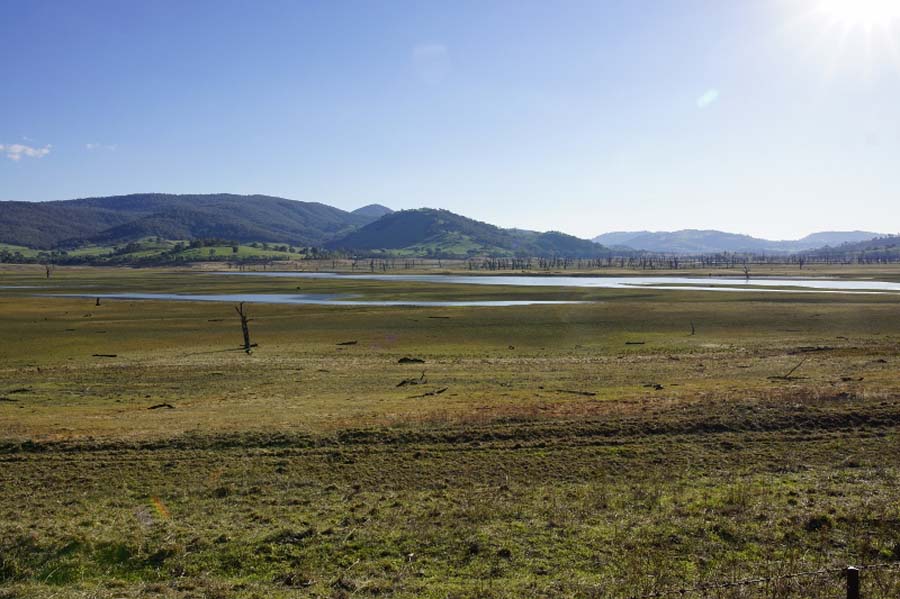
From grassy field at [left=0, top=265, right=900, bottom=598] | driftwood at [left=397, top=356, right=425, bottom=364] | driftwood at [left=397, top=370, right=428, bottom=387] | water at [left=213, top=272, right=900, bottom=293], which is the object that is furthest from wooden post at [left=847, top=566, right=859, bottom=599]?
water at [left=213, top=272, right=900, bottom=293]

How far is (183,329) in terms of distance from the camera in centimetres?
5725

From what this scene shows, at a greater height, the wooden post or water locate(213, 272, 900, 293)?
the wooden post

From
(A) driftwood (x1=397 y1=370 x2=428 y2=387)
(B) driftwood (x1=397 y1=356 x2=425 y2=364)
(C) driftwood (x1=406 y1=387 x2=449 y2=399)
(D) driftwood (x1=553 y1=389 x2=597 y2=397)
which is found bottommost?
(B) driftwood (x1=397 y1=356 x2=425 y2=364)

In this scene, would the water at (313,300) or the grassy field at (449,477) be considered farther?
the water at (313,300)

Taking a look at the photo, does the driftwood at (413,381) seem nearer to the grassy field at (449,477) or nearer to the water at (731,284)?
the grassy field at (449,477)

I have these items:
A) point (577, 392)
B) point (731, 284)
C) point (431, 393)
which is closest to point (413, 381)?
point (431, 393)

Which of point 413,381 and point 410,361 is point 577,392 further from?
point 410,361

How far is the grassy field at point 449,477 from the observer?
9930mm

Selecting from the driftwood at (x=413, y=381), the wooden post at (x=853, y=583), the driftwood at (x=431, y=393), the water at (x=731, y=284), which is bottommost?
the driftwood at (x=413, y=381)

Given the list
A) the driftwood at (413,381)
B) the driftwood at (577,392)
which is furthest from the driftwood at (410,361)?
the driftwood at (577,392)

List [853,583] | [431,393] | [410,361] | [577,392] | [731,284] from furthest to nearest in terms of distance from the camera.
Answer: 1. [731,284]
2. [410,361]
3. [431,393]
4. [577,392]
5. [853,583]

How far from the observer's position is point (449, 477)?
1492 cm

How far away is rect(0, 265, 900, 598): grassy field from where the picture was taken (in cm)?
993

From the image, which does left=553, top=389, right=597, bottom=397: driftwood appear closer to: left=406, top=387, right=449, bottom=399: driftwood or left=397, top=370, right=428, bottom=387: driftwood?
left=406, top=387, right=449, bottom=399: driftwood
